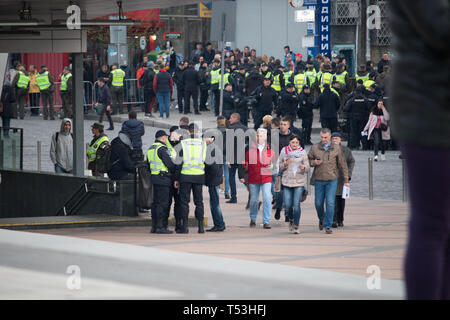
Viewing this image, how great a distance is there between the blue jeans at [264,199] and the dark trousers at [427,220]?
12.6 m

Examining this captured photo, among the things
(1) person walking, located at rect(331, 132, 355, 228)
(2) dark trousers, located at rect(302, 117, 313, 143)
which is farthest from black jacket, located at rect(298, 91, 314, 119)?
(1) person walking, located at rect(331, 132, 355, 228)

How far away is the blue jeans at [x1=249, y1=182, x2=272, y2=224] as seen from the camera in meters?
15.6

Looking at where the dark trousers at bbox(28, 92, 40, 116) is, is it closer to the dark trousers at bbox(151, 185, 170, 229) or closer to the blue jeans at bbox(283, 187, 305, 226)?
the dark trousers at bbox(151, 185, 170, 229)

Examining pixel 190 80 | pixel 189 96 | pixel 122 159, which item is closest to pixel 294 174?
pixel 122 159

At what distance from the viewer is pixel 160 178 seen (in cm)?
1497

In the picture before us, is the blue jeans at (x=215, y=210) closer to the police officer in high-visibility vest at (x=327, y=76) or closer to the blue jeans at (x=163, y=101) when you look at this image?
the police officer in high-visibility vest at (x=327, y=76)

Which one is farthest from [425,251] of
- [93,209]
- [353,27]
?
[353,27]

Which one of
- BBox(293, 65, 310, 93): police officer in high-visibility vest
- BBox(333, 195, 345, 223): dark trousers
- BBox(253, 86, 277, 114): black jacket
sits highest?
BBox(293, 65, 310, 93): police officer in high-visibility vest

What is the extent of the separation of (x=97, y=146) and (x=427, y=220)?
14.8 metres

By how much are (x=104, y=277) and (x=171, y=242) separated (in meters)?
8.64

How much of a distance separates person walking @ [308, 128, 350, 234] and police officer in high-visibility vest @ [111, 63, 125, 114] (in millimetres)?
19603

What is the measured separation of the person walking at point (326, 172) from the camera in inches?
581

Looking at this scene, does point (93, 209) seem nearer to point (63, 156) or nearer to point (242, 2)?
point (63, 156)

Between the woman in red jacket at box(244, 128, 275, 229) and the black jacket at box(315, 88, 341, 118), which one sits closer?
the woman in red jacket at box(244, 128, 275, 229)
